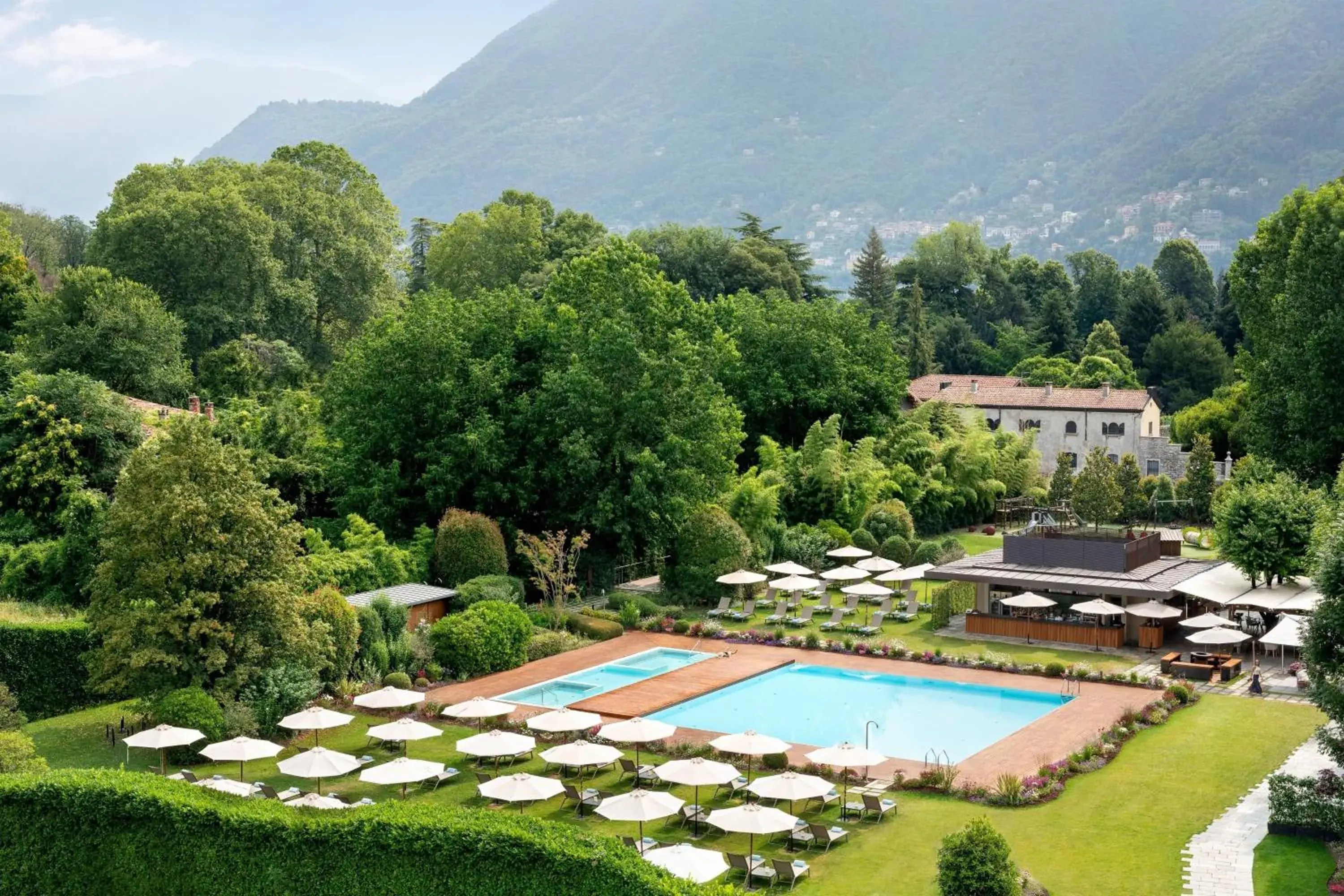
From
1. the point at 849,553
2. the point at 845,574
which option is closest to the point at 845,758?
the point at 845,574

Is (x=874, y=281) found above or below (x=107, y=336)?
above

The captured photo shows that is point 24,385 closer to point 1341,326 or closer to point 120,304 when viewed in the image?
point 120,304

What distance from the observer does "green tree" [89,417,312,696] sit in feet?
80.9

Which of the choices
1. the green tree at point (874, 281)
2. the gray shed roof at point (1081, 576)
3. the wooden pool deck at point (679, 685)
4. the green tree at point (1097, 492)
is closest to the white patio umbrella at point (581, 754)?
the wooden pool deck at point (679, 685)

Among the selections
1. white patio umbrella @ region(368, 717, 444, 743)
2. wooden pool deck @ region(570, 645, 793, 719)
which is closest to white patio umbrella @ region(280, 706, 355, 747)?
white patio umbrella @ region(368, 717, 444, 743)

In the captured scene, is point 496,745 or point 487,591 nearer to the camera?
point 496,745

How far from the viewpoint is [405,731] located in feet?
77.8

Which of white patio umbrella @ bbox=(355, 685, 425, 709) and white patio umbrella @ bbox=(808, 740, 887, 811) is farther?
white patio umbrella @ bbox=(355, 685, 425, 709)

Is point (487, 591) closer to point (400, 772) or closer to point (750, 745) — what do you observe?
point (400, 772)

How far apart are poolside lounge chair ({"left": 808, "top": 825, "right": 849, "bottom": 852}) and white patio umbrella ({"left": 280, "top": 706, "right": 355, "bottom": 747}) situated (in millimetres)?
9334

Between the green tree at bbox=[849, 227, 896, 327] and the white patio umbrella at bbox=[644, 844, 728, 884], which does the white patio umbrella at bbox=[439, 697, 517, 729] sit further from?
the green tree at bbox=[849, 227, 896, 327]

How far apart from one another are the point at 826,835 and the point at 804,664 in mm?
13873

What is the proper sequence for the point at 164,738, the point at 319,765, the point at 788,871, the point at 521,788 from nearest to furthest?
the point at 788,871
the point at 521,788
the point at 319,765
the point at 164,738

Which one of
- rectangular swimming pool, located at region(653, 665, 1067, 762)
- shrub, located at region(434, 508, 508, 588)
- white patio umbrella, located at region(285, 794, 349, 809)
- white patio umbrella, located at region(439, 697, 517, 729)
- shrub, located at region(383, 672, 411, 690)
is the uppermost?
shrub, located at region(434, 508, 508, 588)
